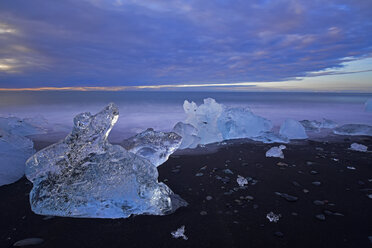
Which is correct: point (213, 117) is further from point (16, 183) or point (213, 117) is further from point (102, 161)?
point (16, 183)

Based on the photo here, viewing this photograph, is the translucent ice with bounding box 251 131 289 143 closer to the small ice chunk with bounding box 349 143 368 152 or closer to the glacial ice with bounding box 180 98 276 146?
the glacial ice with bounding box 180 98 276 146

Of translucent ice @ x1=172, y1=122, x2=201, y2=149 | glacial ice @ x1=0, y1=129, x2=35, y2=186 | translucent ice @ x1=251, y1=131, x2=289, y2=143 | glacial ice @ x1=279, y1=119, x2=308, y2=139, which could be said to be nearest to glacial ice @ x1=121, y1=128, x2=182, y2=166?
translucent ice @ x1=172, y1=122, x2=201, y2=149

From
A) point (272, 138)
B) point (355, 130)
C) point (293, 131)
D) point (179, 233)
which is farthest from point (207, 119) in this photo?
point (355, 130)

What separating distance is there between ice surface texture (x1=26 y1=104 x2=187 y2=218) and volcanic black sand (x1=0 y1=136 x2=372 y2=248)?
110mm

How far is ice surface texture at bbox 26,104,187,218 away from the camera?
2203 mm

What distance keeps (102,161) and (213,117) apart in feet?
13.6

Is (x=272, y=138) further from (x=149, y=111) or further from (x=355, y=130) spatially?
(x=149, y=111)

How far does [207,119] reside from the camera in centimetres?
612

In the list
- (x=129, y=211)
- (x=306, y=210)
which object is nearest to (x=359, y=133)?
(x=306, y=210)

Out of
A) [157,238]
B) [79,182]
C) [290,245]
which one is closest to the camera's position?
[290,245]

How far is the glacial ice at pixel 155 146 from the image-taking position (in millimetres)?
3658

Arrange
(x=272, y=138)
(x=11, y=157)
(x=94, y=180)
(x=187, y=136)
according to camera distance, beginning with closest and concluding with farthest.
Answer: (x=94, y=180) → (x=11, y=157) → (x=187, y=136) → (x=272, y=138)

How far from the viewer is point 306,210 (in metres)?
2.23

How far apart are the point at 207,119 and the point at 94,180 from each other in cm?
421
